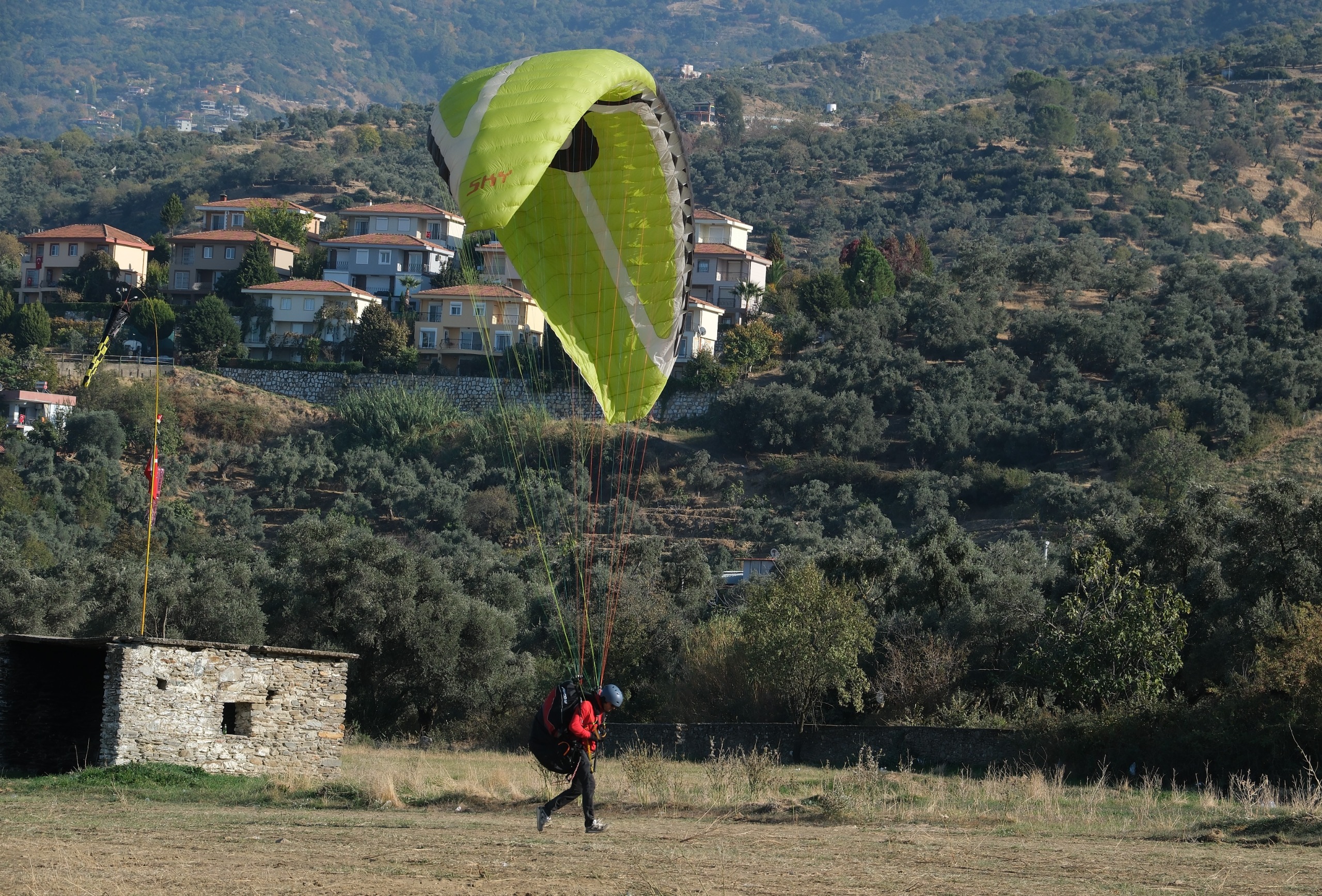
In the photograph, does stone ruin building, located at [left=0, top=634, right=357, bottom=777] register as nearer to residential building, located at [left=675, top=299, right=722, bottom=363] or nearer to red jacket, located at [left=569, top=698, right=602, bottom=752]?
red jacket, located at [left=569, top=698, right=602, bottom=752]

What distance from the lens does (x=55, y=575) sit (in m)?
33.3

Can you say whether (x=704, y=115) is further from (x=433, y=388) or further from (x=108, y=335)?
(x=433, y=388)

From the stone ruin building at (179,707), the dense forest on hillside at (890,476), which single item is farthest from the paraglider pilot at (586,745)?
the stone ruin building at (179,707)

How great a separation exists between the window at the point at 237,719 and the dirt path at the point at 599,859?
5841 millimetres

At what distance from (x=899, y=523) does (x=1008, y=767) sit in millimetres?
29962

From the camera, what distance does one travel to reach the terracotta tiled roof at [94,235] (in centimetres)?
7412

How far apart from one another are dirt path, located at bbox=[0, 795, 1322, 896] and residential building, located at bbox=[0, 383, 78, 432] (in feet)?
158

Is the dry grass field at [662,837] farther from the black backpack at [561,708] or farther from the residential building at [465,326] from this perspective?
the residential building at [465,326]

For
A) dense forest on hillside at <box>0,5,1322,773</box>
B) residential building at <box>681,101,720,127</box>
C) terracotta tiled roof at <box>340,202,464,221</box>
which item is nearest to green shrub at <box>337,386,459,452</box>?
dense forest on hillside at <box>0,5,1322,773</box>

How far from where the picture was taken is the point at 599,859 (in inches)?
367

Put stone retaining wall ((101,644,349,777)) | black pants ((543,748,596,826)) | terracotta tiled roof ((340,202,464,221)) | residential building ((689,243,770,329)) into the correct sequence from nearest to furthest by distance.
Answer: black pants ((543,748,596,826))
stone retaining wall ((101,644,349,777))
residential building ((689,243,770,329))
terracotta tiled roof ((340,202,464,221))

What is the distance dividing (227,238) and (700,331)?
26900 millimetres

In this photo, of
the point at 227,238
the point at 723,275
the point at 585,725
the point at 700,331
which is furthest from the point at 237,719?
the point at 227,238

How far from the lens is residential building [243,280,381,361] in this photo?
66000 mm
